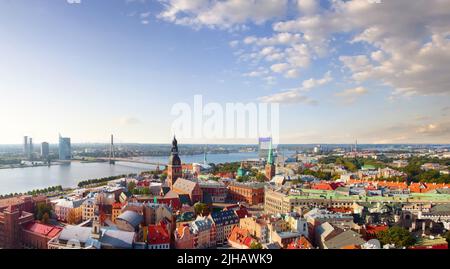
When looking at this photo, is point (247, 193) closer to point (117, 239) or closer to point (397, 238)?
point (397, 238)

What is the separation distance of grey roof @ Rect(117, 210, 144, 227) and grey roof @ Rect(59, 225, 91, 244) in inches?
43.0

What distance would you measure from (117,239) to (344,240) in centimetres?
260

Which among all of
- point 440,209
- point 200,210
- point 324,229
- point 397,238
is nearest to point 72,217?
point 200,210

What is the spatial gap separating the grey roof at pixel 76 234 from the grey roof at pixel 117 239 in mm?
176

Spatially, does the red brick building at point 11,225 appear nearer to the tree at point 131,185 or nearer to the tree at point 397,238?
the tree at point 131,185

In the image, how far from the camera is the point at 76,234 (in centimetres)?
392

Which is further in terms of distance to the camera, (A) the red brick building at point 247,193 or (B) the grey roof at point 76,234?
(A) the red brick building at point 247,193

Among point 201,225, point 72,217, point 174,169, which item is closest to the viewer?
point 201,225

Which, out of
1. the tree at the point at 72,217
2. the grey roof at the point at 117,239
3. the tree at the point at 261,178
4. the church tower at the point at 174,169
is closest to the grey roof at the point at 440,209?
the grey roof at the point at 117,239

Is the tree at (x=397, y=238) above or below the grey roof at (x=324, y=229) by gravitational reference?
above

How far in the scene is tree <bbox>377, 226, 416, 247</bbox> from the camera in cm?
403

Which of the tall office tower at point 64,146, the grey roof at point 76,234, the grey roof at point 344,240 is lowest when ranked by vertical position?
the grey roof at point 344,240

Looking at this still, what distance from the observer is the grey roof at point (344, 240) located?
161 inches
